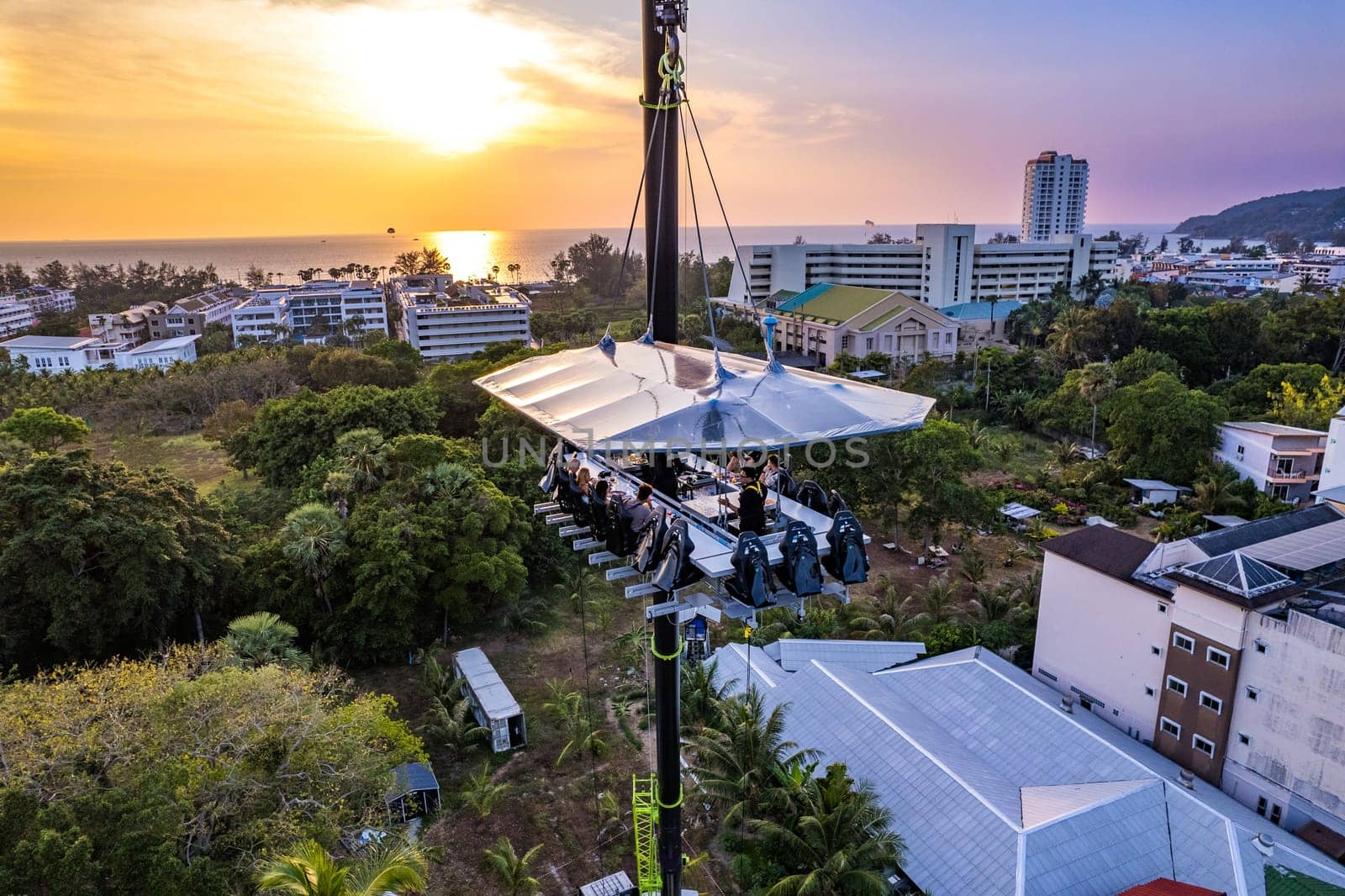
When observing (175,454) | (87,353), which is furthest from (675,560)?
(87,353)

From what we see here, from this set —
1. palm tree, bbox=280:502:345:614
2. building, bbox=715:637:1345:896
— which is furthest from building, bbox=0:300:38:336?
building, bbox=715:637:1345:896

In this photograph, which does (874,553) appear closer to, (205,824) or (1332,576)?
(1332,576)

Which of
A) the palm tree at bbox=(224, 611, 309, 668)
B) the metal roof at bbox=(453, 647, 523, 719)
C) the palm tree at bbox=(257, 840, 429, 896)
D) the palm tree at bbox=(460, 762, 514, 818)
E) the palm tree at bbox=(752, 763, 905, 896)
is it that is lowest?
the palm tree at bbox=(460, 762, 514, 818)

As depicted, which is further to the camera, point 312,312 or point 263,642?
point 312,312

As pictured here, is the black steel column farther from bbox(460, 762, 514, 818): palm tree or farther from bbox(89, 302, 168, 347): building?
bbox(89, 302, 168, 347): building

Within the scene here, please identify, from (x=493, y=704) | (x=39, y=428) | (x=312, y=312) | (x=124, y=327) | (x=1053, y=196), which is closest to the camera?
(x=493, y=704)

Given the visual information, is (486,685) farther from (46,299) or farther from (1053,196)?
(1053,196)
